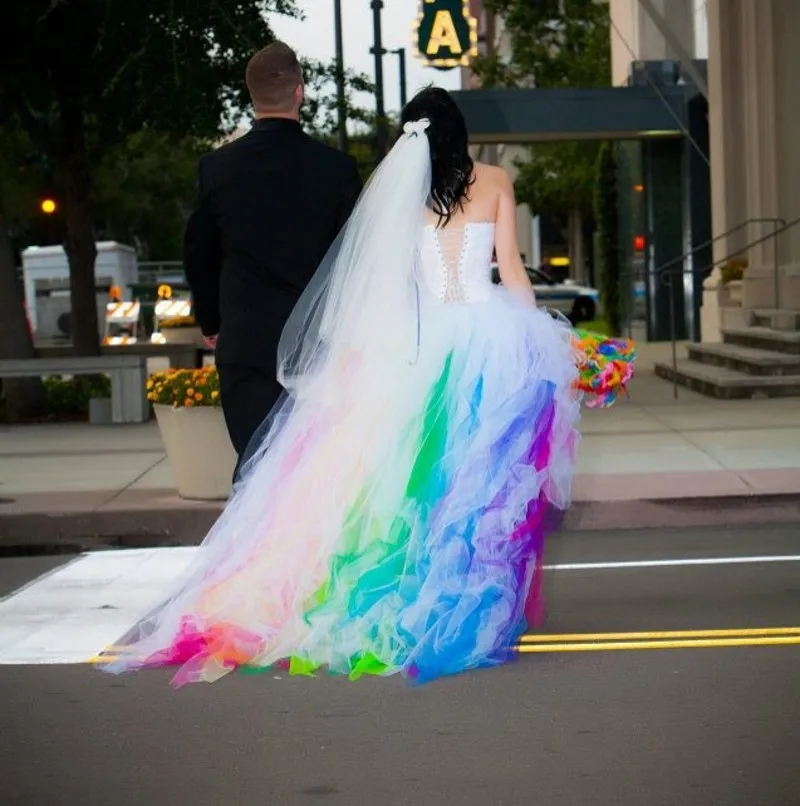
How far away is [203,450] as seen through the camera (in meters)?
11.3

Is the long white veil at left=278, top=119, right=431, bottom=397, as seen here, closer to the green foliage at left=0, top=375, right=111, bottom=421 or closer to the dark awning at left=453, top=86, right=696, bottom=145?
the green foliage at left=0, top=375, right=111, bottom=421

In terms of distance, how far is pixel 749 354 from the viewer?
19.7 metres

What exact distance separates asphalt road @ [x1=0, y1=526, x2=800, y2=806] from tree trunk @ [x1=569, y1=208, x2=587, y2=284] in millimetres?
Answer: 52905

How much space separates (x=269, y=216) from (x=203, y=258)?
35cm

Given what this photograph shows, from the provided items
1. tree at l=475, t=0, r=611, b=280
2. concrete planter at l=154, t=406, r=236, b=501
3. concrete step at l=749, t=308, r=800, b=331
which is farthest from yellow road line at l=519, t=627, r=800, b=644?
Answer: tree at l=475, t=0, r=611, b=280

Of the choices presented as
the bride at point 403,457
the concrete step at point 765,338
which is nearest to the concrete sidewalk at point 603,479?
the concrete step at point 765,338

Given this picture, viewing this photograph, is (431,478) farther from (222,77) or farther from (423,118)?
(222,77)

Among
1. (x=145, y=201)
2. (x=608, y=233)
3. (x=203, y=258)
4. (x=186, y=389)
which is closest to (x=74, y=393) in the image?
(x=186, y=389)

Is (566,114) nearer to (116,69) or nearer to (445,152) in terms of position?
(116,69)

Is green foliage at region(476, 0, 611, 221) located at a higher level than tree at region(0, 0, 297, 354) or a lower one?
higher

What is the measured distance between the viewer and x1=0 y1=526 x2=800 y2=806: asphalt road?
190 inches

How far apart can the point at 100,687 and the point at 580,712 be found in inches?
70.2

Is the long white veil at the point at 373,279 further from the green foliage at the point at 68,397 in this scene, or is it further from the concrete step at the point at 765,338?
the concrete step at the point at 765,338

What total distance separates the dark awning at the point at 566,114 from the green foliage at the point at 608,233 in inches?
297
